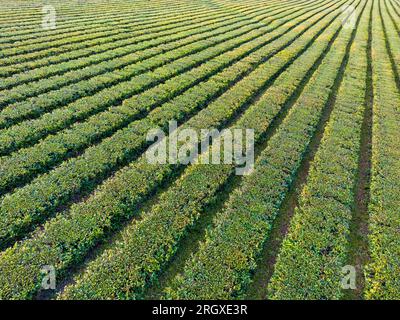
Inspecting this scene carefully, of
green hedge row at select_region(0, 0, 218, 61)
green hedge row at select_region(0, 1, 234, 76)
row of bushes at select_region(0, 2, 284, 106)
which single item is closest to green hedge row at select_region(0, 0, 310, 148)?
row of bushes at select_region(0, 2, 284, 106)

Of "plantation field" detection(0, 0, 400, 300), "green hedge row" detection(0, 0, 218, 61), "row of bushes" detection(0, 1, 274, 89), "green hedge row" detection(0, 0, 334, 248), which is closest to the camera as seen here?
"plantation field" detection(0, 0, 400, 300)

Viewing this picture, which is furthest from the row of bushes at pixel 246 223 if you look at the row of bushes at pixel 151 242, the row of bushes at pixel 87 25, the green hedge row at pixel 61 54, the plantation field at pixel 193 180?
the row of bushes at pixel 87 25

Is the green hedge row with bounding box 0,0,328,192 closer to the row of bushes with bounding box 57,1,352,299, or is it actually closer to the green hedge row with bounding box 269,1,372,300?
the row of bushes with bounding box 57,1,352,299

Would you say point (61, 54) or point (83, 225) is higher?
point (61, 54)

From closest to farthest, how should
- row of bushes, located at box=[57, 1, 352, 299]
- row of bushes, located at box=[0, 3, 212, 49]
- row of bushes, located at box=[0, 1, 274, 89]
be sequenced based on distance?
1. row of bushes, located at box=[57, 1, 352, 299]
2. row of bushes, located at box=[0, 1, 274, 89]
3. row of bushes, located at box=[0, 3, 212, 49]

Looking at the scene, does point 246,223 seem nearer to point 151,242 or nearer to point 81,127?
point 151,242

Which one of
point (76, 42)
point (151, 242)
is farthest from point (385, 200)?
point (76, 42)
